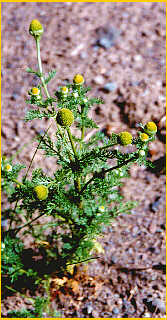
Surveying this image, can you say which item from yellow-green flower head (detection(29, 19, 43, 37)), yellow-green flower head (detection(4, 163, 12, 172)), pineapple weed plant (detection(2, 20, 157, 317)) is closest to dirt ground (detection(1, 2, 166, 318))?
pineapple weed plant (detection(2, 20, 157, 317))

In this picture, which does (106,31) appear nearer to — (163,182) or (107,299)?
(163,182)

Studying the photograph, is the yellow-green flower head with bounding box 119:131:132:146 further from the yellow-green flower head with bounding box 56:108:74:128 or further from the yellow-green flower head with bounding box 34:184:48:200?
the yellow-green flower head with bounding box 34:184:48:200

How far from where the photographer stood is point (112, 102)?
11.4 ft

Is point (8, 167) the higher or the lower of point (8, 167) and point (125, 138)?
the lower

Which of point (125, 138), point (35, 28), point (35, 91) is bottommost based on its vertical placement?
point (125, 138)

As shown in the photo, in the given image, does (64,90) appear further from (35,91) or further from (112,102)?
(112,102)

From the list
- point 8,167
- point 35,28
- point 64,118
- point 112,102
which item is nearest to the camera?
point 64,118

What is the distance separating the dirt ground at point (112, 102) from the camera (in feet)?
8.62

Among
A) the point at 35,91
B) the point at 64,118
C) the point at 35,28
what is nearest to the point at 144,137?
the point at 64,118

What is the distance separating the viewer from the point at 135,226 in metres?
2.93

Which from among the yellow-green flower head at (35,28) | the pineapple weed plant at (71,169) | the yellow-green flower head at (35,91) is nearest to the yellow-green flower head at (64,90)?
the pineapple weed plant at (71,169)

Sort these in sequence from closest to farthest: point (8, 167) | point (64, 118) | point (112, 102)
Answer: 1. point (64, 118)
2. point (8, 167)
3. point (112, 102)

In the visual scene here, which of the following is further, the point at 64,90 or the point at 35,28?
the point at 35,28

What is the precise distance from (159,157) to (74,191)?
1.20 m
